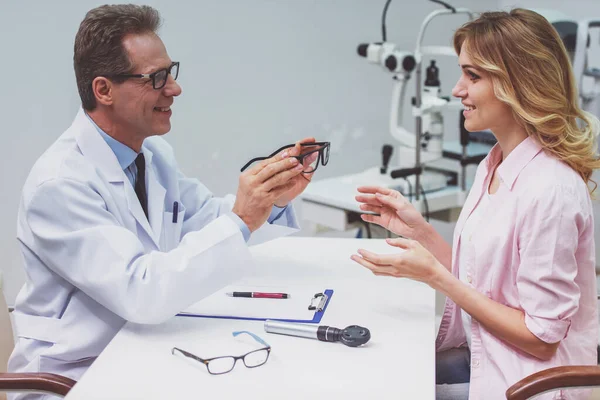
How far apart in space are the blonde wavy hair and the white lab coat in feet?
2.17

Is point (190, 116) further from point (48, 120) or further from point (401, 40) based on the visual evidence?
point (401, 40)

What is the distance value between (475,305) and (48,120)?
7.85 ft

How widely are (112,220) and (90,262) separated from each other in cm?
12

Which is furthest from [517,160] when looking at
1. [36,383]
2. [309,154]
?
[36,383]

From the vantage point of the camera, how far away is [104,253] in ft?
5.01

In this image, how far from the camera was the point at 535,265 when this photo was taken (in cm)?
148

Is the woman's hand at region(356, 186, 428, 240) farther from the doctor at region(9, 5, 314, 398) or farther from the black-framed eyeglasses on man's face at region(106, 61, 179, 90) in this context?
the black-framed eyeglasses on man's face at region(106, 61, 179, 90)

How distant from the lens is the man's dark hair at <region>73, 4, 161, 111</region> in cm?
173

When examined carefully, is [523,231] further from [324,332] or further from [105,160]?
[105,160]

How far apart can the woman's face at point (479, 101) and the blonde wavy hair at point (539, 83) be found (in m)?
0.03

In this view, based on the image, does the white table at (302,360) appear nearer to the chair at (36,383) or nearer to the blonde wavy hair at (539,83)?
the chair at (36,383)

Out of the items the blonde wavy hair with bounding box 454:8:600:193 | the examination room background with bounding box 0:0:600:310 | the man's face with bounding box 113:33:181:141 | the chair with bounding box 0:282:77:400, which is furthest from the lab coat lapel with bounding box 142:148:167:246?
the examination room background with bounding box 0:0:600:310

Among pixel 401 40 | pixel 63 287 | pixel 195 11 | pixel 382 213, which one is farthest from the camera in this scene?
pixel 401 40

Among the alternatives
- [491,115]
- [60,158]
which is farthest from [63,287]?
[491,115]
